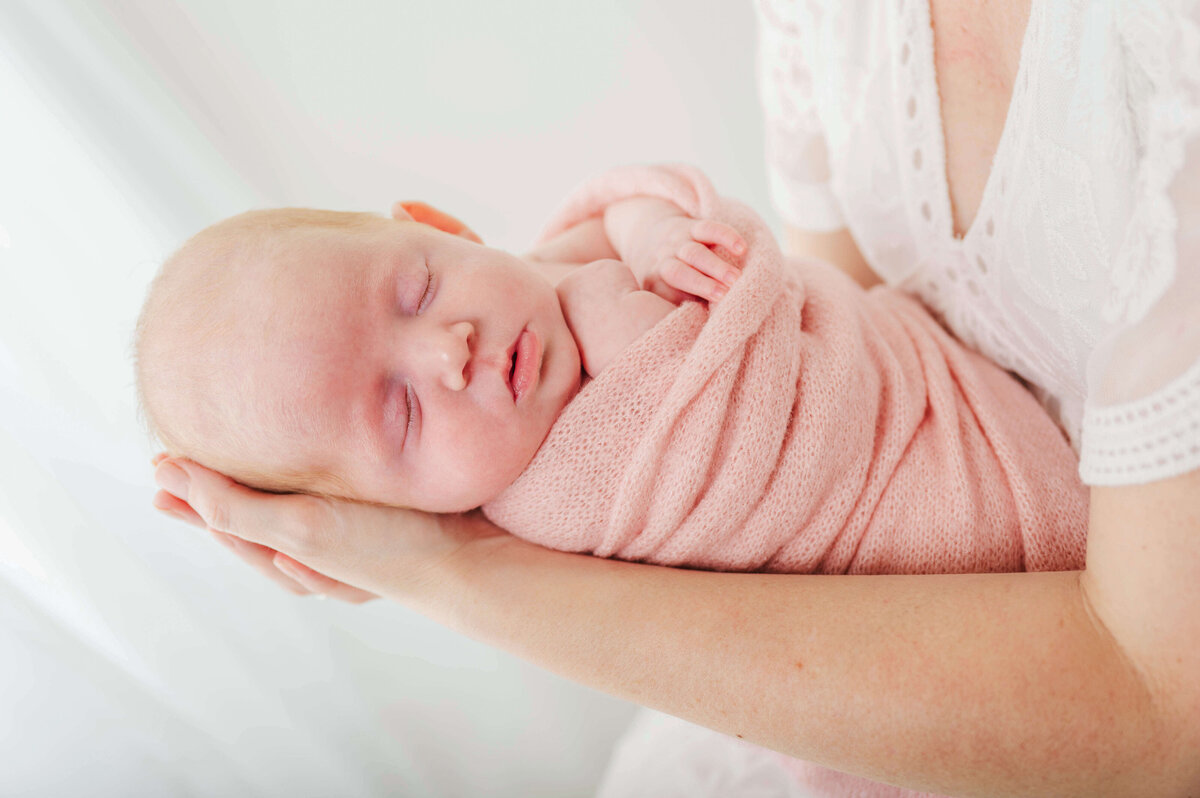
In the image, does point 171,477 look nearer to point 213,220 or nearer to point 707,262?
point 213,220

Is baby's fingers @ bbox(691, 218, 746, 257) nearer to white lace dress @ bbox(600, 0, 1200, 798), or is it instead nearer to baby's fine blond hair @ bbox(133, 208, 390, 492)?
white lace dress @ bbox(600, 0, 1200, 798)

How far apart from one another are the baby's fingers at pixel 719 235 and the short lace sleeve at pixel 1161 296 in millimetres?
472

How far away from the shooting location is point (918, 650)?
69 cm

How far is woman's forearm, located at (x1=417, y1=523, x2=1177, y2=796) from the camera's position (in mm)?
633

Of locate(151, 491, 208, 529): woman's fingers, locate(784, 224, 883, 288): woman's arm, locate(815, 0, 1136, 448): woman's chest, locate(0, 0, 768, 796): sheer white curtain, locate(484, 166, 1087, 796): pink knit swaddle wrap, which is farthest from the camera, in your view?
locate(784, 224, 883, 288): woman's arm

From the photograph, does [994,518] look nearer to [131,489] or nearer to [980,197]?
[980,197]

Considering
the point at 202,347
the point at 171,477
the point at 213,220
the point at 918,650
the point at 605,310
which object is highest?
the point at 213,220

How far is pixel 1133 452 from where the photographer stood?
0.58m

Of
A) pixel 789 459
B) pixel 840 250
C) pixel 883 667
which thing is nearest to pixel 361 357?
pixel 789 459

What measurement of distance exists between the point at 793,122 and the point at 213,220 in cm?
103

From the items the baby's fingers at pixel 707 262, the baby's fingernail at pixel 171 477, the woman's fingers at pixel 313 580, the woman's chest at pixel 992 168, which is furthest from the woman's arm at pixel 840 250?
the baby's fingernail at pixel 171 477

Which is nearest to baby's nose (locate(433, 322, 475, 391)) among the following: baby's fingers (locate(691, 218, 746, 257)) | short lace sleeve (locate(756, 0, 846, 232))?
baby's fingers (locate(691, 218, 746, 257))

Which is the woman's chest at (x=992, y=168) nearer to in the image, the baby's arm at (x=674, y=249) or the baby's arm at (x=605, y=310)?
the baby's arm at (x=674, y=249)

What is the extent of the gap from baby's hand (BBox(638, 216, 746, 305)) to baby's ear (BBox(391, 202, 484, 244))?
32 centimetres
